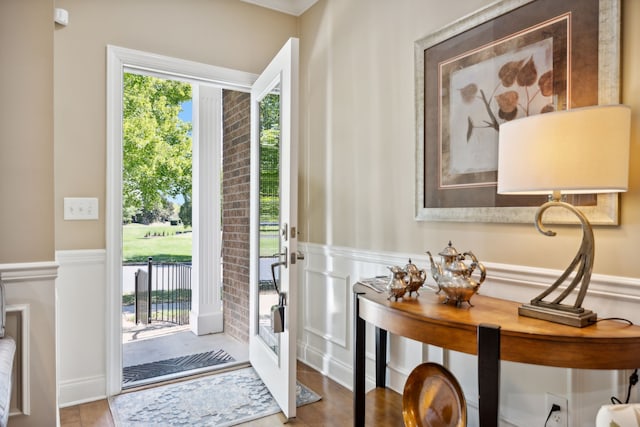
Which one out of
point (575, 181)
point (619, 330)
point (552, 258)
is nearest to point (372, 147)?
point (552, 258)

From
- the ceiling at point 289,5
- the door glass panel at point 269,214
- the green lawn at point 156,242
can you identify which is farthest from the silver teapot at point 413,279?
the green lawn at point 156,242

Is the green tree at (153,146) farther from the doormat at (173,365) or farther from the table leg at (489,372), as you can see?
the table leg at (489,372)

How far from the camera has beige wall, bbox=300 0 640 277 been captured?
4.61 ft

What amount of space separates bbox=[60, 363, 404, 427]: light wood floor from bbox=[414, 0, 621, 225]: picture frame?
979 millimetres

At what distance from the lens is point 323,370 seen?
2.87 meters

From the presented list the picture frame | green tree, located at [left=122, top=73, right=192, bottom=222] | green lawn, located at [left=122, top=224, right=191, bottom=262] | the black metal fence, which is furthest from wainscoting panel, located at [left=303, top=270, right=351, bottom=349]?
green tree, located at [left=122, top=73, right=192, bottom=222]

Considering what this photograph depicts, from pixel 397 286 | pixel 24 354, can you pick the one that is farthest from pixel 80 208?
pixel 397 286

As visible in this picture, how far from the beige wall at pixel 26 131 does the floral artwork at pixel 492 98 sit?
1899 mm

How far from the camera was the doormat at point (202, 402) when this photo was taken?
7.30ft

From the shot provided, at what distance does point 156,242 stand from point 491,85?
6059 millimetres

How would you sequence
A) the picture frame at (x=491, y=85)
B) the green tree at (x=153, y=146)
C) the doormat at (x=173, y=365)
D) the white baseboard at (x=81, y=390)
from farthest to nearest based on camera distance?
the green tree at (x=153, y=146), the doormat at (x=173, y=365), the white baseboard at (x=81, y=390), the picture frame at (x=491, y=85)

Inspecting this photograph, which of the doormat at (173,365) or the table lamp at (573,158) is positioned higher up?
the table lamp at (573,158)

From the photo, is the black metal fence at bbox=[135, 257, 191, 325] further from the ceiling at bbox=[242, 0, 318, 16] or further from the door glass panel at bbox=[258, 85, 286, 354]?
the ceiling at bbox=[242, 0, 318, 16]

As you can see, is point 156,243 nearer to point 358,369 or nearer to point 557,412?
point 358,369
